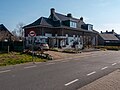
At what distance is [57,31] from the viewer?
52656mm

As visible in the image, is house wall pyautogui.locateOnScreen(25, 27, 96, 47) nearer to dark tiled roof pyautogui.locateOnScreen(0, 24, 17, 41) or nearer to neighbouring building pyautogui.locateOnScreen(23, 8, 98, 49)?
neighbouring building pyautogui.locateOnScreen(23, 8, 98, 49)

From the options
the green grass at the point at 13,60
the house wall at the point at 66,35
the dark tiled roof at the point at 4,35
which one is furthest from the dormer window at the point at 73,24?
the green grass at the point at 13,60

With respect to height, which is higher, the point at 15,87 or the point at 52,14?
the point at 52,14

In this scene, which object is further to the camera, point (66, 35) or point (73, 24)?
point (73, 24)

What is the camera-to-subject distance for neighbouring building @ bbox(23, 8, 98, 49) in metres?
49.2

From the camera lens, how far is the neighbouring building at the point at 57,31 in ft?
161

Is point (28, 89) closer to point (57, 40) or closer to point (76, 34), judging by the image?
point (57, 40)

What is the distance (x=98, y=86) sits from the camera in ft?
28.9

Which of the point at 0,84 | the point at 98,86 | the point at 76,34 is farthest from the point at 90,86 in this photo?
the point at 76,34

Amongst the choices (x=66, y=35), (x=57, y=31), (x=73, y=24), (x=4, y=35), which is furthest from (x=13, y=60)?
(x=73, y=24)

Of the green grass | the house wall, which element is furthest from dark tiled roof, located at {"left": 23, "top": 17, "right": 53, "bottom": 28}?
the green grass

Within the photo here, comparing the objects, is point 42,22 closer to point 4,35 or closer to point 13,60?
point 4,35

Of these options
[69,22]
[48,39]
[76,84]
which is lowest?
[76,84]

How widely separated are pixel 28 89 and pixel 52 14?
48.4 metres
